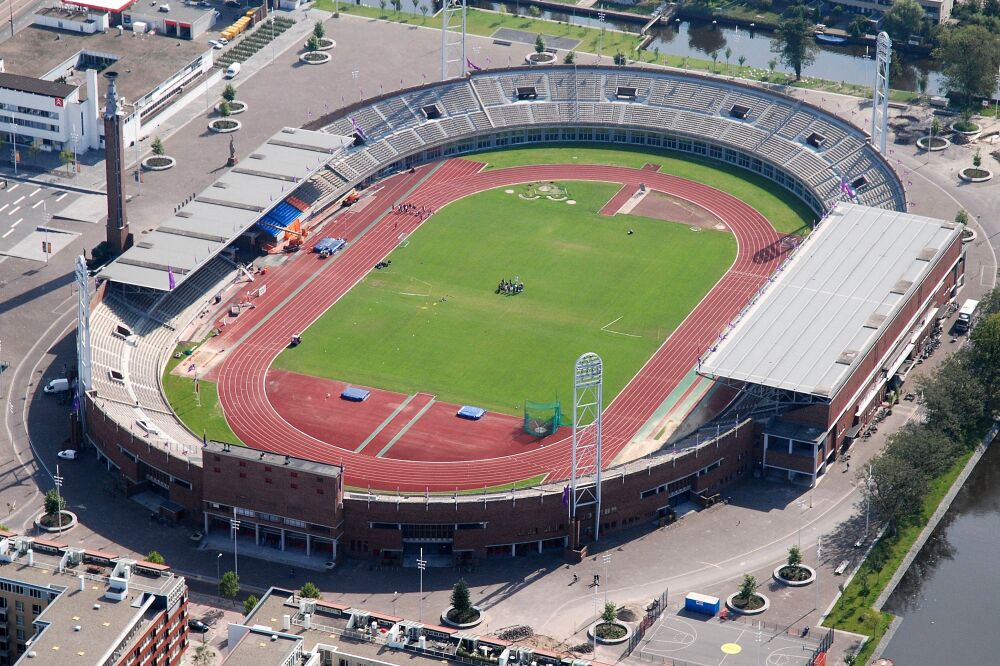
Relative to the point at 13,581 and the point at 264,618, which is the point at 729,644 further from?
the point at 13,581

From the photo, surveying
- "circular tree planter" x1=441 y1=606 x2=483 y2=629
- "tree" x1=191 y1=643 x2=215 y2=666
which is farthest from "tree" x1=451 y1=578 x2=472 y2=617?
"tree" x1=191 y1=643 x2=215 y2=666

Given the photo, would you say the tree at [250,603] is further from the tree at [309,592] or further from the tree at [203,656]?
the tree at [203,656]

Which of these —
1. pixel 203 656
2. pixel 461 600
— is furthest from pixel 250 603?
pixel 461 600

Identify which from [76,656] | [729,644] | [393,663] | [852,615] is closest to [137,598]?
[76,656]

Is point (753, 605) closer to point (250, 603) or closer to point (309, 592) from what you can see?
point (309, 592)

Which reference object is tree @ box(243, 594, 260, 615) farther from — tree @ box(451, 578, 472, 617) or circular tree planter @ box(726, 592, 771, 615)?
circular tree planter @ box(726, 592, 771, 615)

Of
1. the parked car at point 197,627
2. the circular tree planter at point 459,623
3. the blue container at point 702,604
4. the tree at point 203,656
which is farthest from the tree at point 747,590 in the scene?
the parked car at point 197,627
